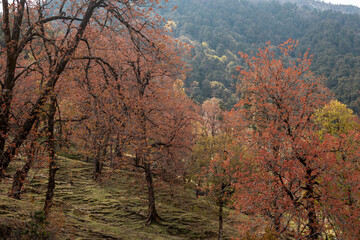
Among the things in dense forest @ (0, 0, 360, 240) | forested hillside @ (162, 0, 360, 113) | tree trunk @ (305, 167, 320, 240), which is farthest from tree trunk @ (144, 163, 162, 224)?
forested hillside @ (162, 0, 360, 113)

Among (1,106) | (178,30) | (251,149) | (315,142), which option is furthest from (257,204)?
(178,30)

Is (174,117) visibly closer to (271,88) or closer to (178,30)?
(271,88)

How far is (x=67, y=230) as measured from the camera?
8289 mm

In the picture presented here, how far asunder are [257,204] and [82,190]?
13.0m

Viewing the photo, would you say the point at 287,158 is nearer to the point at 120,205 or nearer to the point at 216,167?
the point at 216,167

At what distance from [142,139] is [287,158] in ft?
26.8

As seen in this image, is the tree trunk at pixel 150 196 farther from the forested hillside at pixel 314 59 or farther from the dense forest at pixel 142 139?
the forested hillside at pixel 314 59

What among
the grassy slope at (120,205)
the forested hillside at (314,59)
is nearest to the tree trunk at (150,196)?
the grassy slope at (120,205)

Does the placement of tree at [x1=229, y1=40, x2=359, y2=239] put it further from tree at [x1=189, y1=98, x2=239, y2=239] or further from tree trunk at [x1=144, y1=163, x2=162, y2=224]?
tree trunk at [x1=144, y1=163, x2=162, y2=224]

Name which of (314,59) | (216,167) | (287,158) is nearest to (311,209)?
(287,158)

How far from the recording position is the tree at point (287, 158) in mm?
12547

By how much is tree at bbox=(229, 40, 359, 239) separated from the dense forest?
4.0 inches

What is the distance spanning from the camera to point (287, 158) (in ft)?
41.8

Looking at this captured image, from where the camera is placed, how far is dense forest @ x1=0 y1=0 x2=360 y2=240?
27.6 ft
